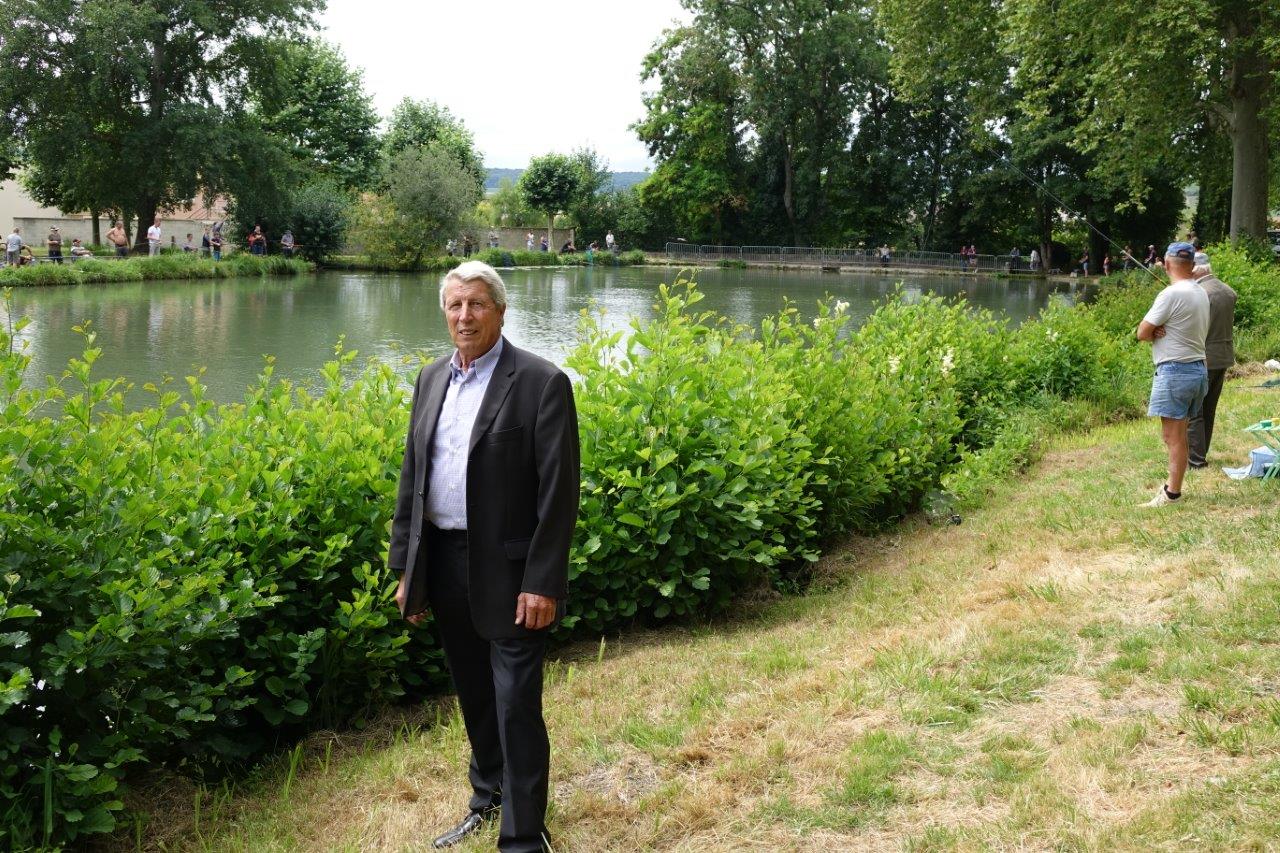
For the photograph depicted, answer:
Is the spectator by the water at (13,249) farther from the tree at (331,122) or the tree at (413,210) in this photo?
the tree at (331,122)

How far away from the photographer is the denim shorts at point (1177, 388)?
26.3 feet

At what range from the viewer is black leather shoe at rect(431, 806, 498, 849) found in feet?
12.9

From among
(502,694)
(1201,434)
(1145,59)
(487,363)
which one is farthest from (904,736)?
(1145,59)

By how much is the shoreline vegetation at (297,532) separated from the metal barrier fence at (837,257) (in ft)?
175

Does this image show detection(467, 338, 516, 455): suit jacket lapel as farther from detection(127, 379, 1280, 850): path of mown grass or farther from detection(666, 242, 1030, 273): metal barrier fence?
detection(666, 242, 1030, 273): metal barrier fence

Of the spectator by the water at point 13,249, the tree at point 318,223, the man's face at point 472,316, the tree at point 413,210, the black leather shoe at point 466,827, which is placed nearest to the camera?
the man's face at point 472,316

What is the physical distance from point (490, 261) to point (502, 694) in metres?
48.7

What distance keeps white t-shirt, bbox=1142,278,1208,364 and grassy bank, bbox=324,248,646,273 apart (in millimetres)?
28920

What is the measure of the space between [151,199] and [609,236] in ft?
108

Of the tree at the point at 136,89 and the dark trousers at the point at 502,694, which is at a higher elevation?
the tree at the point at 136,89

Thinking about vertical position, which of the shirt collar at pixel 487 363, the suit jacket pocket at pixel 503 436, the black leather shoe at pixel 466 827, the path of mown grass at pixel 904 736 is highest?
the shirt collar at pixel 487 363

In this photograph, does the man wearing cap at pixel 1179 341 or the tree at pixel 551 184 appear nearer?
the man wearing cap at pixel 1179 341

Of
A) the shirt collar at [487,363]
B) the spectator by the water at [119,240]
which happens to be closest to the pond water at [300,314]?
the shirt collar at [487,363]

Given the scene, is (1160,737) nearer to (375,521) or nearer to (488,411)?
(488,411)
